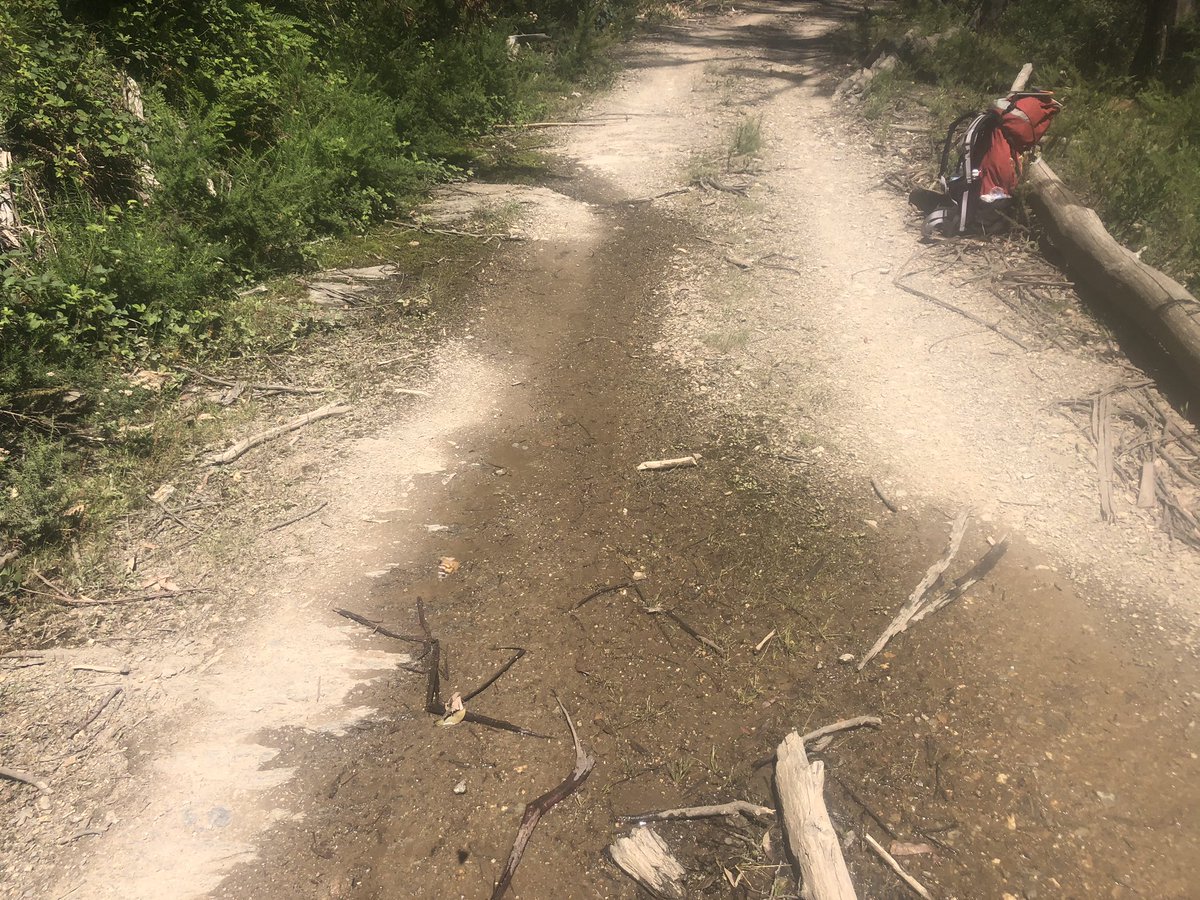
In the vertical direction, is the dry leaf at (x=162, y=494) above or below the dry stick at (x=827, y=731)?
above

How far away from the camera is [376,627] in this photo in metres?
4.59

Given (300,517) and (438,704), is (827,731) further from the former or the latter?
(300,517)

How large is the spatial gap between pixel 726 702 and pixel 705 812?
26.7 inches

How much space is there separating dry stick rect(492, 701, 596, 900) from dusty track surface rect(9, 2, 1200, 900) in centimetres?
5

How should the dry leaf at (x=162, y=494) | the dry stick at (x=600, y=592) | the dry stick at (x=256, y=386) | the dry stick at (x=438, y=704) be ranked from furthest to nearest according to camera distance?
the dry stick at (x=256, y=386) → the dry leaf at (x=162, y=494) → the dry stick at (x=600, y=592) → the dry stick at (x=438, y=704)

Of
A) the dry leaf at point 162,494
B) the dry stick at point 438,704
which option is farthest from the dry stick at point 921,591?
the dry leaf at point 162,494

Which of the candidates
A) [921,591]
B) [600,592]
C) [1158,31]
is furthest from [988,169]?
[600,592]

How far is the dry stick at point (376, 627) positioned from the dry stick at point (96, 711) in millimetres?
1288

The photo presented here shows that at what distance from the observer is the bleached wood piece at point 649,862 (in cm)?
342

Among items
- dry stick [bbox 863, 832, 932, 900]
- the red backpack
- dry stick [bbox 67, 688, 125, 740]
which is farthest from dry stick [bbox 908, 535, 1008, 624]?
the red backpack

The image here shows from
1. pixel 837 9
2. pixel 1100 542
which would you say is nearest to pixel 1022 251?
pixel 1100 542

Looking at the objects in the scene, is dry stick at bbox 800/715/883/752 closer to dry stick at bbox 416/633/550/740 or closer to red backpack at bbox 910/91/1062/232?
A: dry stick at bbox 416/633/550/740

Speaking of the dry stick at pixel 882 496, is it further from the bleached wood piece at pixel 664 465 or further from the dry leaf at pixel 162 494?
the dry leaf at pixel 162 494

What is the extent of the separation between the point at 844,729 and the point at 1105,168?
888cm
